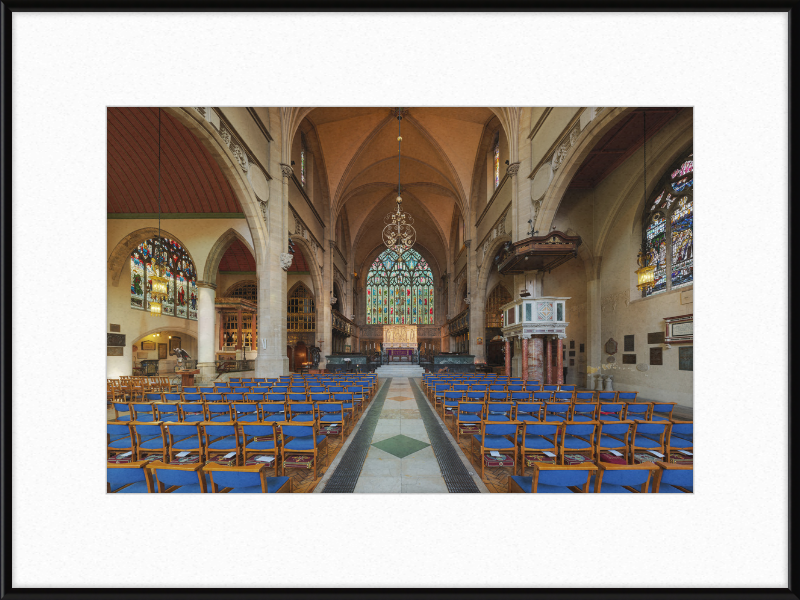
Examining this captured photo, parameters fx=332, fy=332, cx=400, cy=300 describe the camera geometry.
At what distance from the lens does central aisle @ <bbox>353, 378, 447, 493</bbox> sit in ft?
10.7

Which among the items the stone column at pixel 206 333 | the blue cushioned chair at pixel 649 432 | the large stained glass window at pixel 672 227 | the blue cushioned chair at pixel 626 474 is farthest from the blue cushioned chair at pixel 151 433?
the large stained glass window at pixel 672 227

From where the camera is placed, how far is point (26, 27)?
2.04 metres

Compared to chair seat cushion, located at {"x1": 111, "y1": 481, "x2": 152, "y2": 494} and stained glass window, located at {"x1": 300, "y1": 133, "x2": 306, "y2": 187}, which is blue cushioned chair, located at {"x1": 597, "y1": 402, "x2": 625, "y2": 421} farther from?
stained glass window, located at {"x1": 300, "y1": 133, "x2": 306, "y2": 187}

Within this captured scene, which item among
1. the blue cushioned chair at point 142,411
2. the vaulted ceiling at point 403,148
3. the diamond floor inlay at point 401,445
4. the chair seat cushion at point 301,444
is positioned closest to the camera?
the chair seat cushion at point 301,444

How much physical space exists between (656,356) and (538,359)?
332cm

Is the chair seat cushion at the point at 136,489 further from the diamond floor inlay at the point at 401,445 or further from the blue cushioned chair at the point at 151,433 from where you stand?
the diamond floor inlay at the point at 401,445

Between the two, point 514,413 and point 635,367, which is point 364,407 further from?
point 635,367

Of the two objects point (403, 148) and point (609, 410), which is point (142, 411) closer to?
point (609, 410)

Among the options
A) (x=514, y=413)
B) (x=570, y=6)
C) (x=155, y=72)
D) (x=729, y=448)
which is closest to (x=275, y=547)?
(x=729, y=448)

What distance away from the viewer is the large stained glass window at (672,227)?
9.05m

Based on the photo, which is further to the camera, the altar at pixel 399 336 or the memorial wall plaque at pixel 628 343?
the altar at pixel 399 336

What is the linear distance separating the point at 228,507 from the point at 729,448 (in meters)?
3.14

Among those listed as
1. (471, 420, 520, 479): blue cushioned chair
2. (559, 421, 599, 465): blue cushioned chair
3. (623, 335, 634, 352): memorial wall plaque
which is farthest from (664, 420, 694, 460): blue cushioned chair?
(623, 335, 634, 352): memorial wall plaque

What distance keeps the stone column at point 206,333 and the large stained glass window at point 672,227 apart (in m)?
14.8
